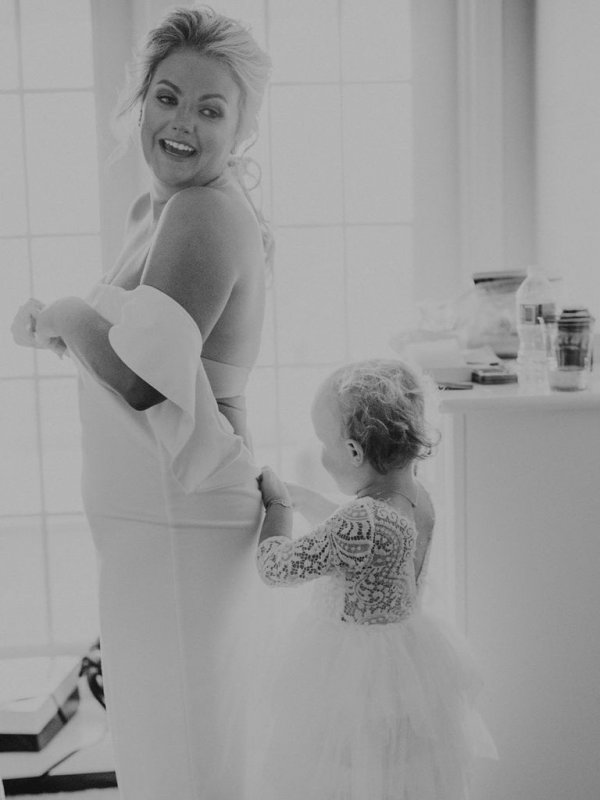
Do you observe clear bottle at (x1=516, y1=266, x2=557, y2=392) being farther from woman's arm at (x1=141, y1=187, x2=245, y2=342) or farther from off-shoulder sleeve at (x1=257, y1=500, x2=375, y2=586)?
woman's arm at (x1=141, y1=187, x2=245, y2=342)

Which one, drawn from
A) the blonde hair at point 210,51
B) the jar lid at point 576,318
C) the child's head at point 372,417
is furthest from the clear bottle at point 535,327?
the blonde hair at point 210,51

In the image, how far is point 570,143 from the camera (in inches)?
87.9

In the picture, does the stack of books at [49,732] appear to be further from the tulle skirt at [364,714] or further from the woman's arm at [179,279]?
the woman's arm at [179,279]

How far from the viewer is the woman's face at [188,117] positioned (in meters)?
1.38

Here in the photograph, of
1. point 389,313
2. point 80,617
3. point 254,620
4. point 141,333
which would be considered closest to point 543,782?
point 254,620

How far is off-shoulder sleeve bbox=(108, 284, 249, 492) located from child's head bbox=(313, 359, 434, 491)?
15 cm

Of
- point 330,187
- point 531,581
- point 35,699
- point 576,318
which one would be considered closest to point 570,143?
point 330,187

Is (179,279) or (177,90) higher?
(177,90)

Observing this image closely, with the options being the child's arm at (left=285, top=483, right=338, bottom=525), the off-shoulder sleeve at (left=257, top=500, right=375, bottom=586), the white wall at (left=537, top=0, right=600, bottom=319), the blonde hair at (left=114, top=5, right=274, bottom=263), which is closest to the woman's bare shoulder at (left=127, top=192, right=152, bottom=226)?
the blonde hair at (left=114, top=5, right=274, bottom=263)

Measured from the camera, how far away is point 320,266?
2557mm

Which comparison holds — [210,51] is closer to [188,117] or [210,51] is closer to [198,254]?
[188,117]

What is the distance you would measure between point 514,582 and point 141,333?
30.5 inches

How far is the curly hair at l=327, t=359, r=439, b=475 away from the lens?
134 cm

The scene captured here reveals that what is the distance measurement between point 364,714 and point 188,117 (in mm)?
874
